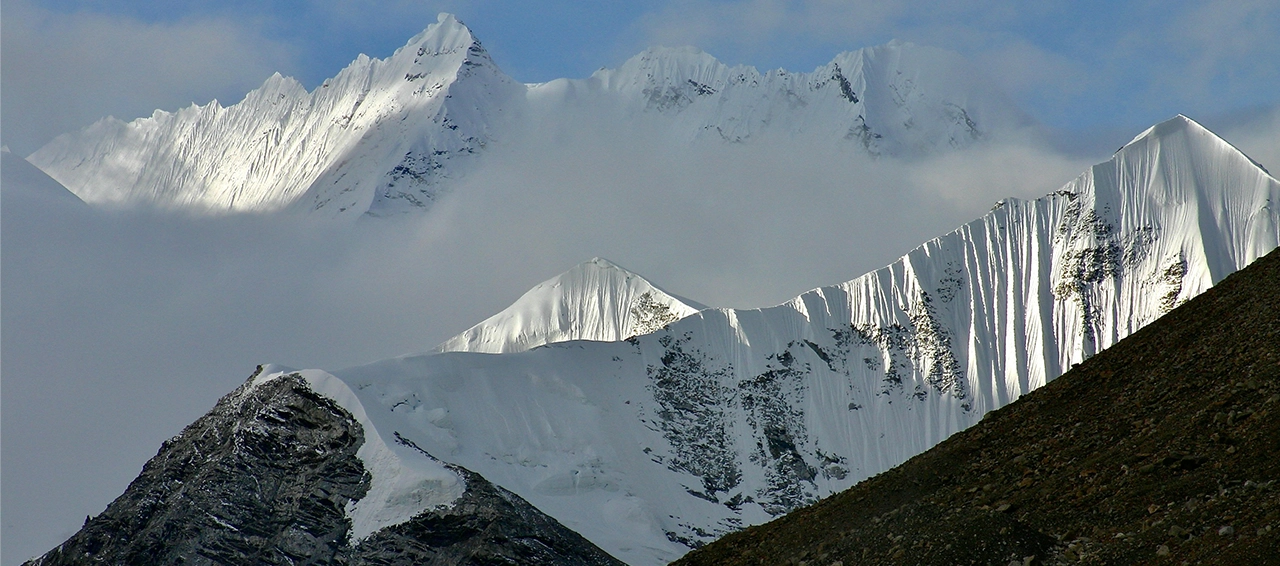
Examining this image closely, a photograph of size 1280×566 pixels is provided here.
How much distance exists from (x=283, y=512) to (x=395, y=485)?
1019 centimetres

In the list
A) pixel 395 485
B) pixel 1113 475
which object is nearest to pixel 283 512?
pixel 395 485

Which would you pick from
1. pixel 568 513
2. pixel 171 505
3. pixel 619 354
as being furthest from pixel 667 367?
pixel 171 505

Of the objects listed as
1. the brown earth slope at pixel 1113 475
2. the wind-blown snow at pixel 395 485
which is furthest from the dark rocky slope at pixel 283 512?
the brown earth slope at pixel 1113 475

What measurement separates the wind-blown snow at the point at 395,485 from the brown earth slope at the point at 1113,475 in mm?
68266

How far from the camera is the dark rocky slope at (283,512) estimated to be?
10206 cm

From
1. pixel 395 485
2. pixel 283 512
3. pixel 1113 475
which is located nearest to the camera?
pixel 1113 475

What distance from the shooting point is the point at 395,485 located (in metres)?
106

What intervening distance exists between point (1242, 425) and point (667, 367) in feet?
540

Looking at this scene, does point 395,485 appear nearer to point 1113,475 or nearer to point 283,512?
point 283,512

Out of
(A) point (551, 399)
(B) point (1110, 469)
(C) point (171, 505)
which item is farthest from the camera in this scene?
(A) point (551, 399)

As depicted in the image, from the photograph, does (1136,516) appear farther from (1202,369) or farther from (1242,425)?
(1202,369)

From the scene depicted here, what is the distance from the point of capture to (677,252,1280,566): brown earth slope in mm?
28344

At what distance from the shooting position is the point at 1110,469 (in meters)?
31.8

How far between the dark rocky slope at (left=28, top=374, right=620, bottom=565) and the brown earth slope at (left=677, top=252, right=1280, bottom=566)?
6606cm
